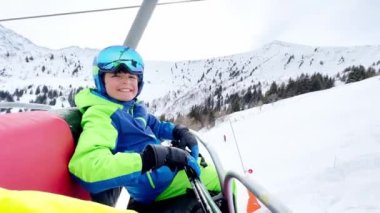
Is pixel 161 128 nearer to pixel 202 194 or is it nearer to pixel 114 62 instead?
pixel 114 62

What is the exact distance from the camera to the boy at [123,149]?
5.74ft

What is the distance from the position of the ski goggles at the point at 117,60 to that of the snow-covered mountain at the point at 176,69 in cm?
6177

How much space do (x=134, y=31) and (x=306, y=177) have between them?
2.76m

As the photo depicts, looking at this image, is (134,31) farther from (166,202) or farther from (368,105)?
(368,105)

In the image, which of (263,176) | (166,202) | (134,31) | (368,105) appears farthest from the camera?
(368,105)

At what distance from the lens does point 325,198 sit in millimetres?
4055

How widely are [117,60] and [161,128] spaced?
86 centimetres

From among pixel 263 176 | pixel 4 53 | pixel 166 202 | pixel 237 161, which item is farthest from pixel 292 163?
pixel 4 53

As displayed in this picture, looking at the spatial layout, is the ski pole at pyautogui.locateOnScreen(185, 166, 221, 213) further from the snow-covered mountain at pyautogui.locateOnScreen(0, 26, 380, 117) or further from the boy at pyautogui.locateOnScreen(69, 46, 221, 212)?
the snow-covered mountain at pyautogui.locateOnScreen(0, 26, 380, 117)

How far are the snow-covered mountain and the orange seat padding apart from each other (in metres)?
62.1

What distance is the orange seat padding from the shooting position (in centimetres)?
150

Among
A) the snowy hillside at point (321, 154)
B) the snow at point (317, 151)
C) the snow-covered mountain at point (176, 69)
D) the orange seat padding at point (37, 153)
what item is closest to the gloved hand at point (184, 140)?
the snow at point (317, 151)

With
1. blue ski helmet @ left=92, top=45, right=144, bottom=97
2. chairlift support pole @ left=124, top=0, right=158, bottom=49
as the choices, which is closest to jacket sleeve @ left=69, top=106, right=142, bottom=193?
blue ski helmet @ left=92, top=45, right=144, bottom=97

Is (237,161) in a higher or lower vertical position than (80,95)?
lower
